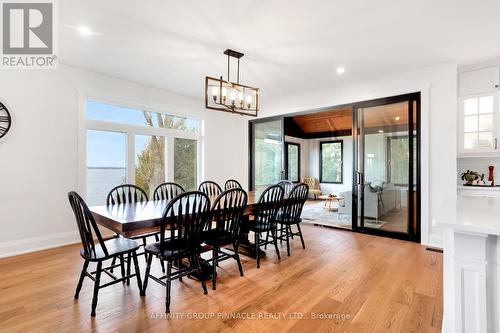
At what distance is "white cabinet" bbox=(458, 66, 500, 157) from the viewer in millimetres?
3549

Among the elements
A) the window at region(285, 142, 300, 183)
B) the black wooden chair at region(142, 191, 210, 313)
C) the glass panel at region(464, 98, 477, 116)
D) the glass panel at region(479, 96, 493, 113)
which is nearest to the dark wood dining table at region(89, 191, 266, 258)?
the black wooden chair at region(142, 191, 210, 313)

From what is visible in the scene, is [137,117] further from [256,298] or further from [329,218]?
[329,218]

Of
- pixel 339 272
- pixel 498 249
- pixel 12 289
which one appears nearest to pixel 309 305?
pixel 339 272

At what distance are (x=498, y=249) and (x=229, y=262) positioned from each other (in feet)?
8.39

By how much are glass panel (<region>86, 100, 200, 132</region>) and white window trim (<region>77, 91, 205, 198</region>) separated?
7cm

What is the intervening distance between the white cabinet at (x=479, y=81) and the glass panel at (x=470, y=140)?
2.04ft

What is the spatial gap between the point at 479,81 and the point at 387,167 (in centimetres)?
172

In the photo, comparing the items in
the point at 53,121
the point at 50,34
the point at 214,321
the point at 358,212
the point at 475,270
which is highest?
the point at 50,34

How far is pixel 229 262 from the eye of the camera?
3.13 metres

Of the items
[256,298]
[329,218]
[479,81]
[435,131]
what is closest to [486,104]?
[479,81]

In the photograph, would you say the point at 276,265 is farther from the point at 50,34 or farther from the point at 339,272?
the point at 50,34

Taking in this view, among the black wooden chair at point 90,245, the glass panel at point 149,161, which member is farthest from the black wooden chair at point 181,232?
the glass panel at point 149,161

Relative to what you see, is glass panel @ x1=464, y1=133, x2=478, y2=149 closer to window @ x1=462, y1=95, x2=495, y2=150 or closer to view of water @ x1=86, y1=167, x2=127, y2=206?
window @ x1=462, y1=95, x2=495, y2=150

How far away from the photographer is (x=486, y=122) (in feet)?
11.8
